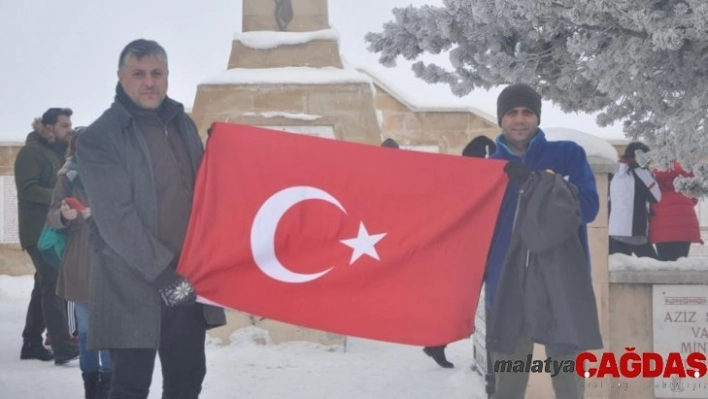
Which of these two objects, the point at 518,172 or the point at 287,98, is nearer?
the point at 518,172

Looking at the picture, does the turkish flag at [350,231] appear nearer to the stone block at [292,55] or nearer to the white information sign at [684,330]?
the white information sign at [684,330]

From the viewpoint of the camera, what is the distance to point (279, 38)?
9352 millimetres

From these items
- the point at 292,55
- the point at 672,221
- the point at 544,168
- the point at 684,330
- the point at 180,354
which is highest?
the point at 292,55

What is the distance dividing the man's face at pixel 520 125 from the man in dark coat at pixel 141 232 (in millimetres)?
1526

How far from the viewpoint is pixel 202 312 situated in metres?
4.71

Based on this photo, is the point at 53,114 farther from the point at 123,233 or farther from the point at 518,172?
the point at 518,172

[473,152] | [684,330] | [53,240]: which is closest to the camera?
[684,330]

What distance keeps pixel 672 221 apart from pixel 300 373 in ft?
15.4

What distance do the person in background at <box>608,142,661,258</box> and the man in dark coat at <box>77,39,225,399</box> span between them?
21.3ft

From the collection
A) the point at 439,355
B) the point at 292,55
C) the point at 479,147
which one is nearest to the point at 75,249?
the point at 479,147

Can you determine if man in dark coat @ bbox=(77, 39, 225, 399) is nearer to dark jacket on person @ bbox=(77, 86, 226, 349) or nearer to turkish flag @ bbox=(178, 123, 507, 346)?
dark jacket on person @ bbox=(77, 86, 226, 349)

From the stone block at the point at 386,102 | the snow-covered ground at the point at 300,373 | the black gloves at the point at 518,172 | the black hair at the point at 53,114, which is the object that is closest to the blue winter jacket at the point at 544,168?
the black gloves at the point at 518,172

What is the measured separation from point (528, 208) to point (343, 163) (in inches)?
38.8

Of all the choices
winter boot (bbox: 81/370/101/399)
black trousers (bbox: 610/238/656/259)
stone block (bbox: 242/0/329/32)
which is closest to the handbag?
winter boot (bbox: 81/370/101/399)
